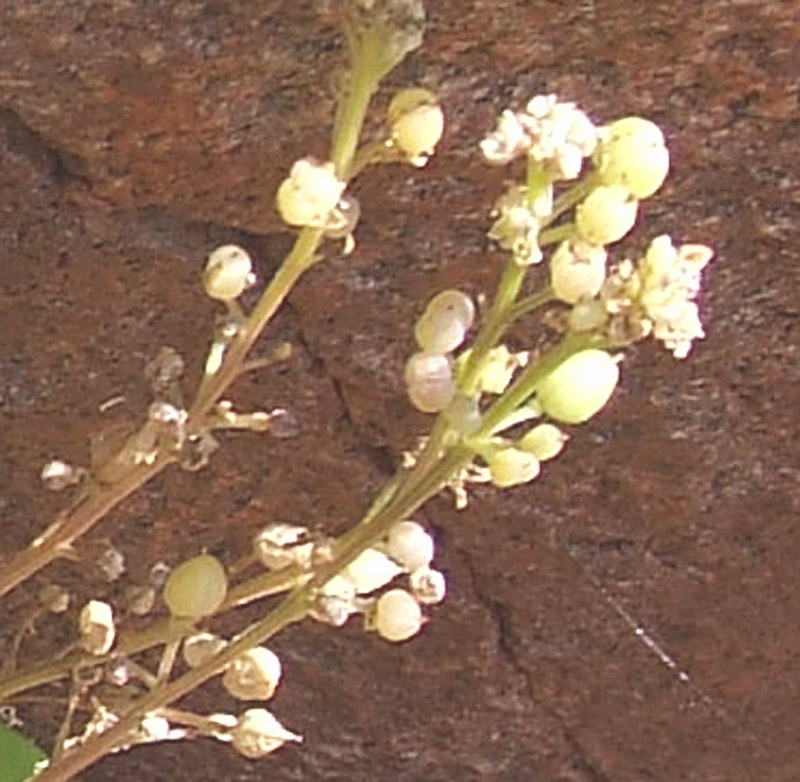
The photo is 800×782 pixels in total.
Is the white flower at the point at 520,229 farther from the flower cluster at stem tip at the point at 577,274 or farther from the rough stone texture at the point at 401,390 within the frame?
the rough stone texture at the point at 401,390

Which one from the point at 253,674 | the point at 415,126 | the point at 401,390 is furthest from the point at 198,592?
the point at 401,390

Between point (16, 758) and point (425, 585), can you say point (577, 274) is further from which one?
point (16, 758)

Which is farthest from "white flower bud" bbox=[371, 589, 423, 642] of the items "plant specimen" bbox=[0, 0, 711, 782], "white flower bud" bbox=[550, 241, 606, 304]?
"white flower bud" bbox=[550, 241, 606, 304]

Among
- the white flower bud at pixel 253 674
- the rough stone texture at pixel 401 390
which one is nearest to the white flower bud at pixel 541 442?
the white flower bud at pixel 253 674

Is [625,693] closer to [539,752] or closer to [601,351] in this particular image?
[539,752]

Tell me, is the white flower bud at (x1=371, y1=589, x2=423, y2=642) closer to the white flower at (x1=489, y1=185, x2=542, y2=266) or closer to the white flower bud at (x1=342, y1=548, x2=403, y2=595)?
the white flower bud at (x1=342, y1=548, x2=403, y2=595)

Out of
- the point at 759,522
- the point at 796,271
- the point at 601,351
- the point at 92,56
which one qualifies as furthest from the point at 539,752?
the point at 601,351
